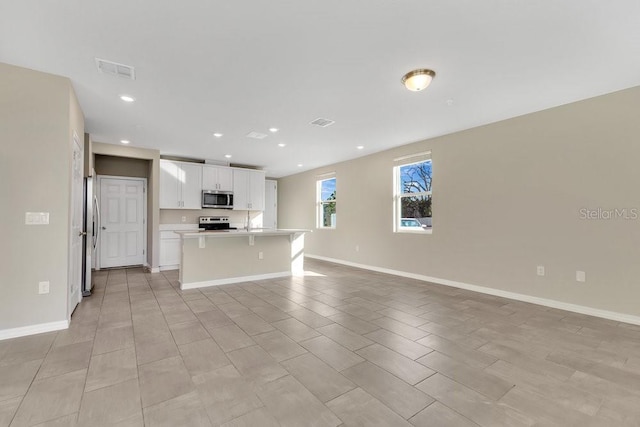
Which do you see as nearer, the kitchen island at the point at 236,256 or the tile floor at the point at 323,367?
the tile floor at the point at 323,367

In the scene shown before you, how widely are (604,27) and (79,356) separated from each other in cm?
492

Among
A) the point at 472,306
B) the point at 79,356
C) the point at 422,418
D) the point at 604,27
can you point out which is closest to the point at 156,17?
the point at 79,356

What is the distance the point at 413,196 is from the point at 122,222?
6.31 meters

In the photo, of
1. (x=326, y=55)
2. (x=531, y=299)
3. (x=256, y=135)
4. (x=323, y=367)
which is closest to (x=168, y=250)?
(x=256, y=135)

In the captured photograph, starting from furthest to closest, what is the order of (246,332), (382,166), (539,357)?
(382,166) < (246,332) < (539,357)

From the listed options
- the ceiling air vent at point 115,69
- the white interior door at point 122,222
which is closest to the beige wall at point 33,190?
the ceiling air vent at point 115,69

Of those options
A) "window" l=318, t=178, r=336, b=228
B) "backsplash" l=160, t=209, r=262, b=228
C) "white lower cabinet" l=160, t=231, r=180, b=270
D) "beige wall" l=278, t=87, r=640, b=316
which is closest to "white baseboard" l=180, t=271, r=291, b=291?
"white lower cabinet" l=160, t=231, r=180, b=270

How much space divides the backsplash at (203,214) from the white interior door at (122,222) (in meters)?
0.54

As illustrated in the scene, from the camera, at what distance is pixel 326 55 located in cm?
254

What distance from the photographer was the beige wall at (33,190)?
2.71m

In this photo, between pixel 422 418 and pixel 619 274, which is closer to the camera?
pixel 422 418

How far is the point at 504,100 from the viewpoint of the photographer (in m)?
3.47

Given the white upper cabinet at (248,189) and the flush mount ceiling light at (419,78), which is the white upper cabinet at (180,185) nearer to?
the white upper cabinet at (248,189)

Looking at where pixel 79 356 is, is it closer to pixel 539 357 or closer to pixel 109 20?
pixel 109 20
